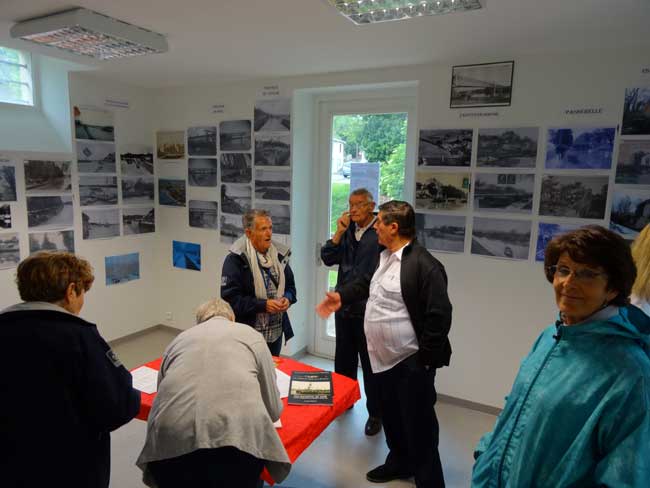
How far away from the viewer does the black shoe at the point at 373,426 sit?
2967mm

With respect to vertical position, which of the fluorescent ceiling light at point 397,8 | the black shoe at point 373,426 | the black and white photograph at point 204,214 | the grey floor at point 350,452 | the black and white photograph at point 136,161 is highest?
the fluorescent ceiling light at point 397,8

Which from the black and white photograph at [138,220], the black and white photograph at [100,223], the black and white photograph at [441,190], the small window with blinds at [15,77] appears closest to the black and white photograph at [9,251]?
the black and white photograph at [100,223]

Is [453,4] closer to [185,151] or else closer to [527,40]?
[527,40]

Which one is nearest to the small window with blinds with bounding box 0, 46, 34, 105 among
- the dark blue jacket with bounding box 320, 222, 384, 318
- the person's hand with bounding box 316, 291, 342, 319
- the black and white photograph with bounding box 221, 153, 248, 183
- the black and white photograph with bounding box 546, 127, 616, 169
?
the black and white photograph with bounding box 221, 153, 248, 183

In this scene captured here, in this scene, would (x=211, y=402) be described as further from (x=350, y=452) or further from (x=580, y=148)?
(x=580, y=148)

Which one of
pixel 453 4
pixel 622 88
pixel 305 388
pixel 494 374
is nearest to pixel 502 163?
pixel 622 88

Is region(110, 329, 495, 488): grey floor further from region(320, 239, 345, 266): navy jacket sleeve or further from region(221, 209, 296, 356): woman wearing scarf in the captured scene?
region(320, 239, 345, 266): navy jacket sleeve

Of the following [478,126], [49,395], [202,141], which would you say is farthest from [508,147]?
[49,395]

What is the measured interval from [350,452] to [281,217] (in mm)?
1977

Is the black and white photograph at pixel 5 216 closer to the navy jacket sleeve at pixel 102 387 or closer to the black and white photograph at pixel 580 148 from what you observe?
the navy jacket sleeve at pixel 102 387

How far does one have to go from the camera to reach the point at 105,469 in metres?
1.62

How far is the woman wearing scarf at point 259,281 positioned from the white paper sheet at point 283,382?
44 cm

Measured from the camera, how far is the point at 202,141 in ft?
13.5

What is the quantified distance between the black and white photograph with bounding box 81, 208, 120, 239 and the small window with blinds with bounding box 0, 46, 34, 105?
3.47 feet
